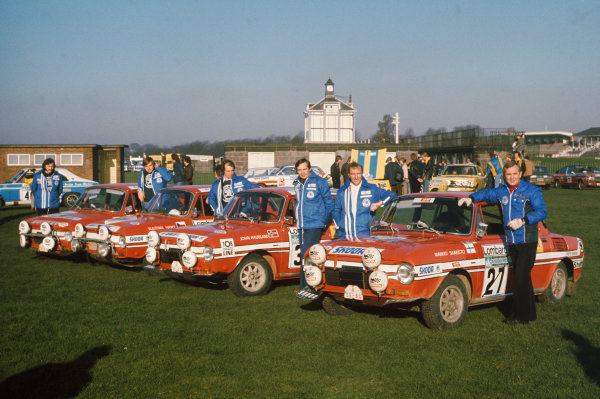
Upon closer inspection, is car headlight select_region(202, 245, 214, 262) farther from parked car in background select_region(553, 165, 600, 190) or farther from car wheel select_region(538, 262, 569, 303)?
parked car in background select_region(553, 165, 600, 190)

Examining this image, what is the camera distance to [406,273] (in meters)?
6.04

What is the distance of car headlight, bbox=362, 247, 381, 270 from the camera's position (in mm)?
6117

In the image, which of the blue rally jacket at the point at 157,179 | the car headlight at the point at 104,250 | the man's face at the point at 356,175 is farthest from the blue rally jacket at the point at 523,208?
the blue rally jacket at the point at 157,179

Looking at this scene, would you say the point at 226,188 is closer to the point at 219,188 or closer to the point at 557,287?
the point at 219,188

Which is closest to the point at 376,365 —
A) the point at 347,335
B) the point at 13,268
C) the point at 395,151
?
the point at 347,335

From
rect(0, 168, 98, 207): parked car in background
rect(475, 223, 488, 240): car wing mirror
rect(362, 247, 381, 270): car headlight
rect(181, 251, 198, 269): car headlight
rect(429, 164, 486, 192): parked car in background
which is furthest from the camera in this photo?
rect(0, 168, 98, 207): parked car in background

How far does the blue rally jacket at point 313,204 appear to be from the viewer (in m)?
8.16

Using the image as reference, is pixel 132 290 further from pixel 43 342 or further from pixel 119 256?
pixel 43 342

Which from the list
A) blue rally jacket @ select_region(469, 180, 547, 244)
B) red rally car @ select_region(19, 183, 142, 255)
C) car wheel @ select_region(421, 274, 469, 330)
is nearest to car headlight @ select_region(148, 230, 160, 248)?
red rally car @ select_region(19, 183, 142, 255)

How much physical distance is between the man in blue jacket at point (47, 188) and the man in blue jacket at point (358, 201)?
306 inches

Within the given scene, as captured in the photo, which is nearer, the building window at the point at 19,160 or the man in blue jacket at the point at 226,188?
the man in blue jacket at the point at 226,188

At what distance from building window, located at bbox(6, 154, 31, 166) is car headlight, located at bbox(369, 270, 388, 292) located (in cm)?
3659

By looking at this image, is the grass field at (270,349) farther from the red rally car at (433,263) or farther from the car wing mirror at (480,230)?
the car wing mirror at (480,230)

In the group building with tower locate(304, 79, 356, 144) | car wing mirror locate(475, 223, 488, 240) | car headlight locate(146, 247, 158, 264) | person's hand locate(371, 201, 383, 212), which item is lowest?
car headlight locate(146, 247, 158, 264)
